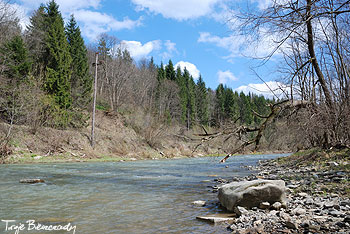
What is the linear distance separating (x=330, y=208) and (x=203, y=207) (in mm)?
2396

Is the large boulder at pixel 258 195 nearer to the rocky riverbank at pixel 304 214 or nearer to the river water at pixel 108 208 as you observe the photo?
the rocky riverbank at pixel 304 214

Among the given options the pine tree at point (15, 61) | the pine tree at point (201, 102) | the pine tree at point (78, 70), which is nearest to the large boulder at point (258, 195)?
the pine tree at point (15, 61)

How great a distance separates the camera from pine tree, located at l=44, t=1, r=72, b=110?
2511 centimetres

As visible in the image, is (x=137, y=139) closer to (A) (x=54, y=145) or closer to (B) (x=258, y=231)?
(A) (x=54, y=145)

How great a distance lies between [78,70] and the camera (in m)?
32.6

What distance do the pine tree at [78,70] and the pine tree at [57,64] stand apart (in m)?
3.22

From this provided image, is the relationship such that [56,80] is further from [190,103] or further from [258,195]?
[190,103]

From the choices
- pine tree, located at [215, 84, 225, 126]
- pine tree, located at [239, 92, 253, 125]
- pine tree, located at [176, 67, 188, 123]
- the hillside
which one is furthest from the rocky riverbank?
pine tree, located at [215, 84, 225, 126]

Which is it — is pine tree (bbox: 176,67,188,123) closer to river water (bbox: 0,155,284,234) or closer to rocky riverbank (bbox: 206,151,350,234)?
river water (bbox: 0,155,284,234)

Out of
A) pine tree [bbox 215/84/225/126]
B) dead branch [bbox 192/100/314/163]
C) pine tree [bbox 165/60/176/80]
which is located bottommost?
dead branch [bbox 192/100/314/163]

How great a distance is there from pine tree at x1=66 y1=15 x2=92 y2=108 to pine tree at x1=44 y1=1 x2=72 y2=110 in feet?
10.5

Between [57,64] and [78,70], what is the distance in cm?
653

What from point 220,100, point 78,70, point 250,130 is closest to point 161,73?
point 220,100

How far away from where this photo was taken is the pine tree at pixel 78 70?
101 ft
